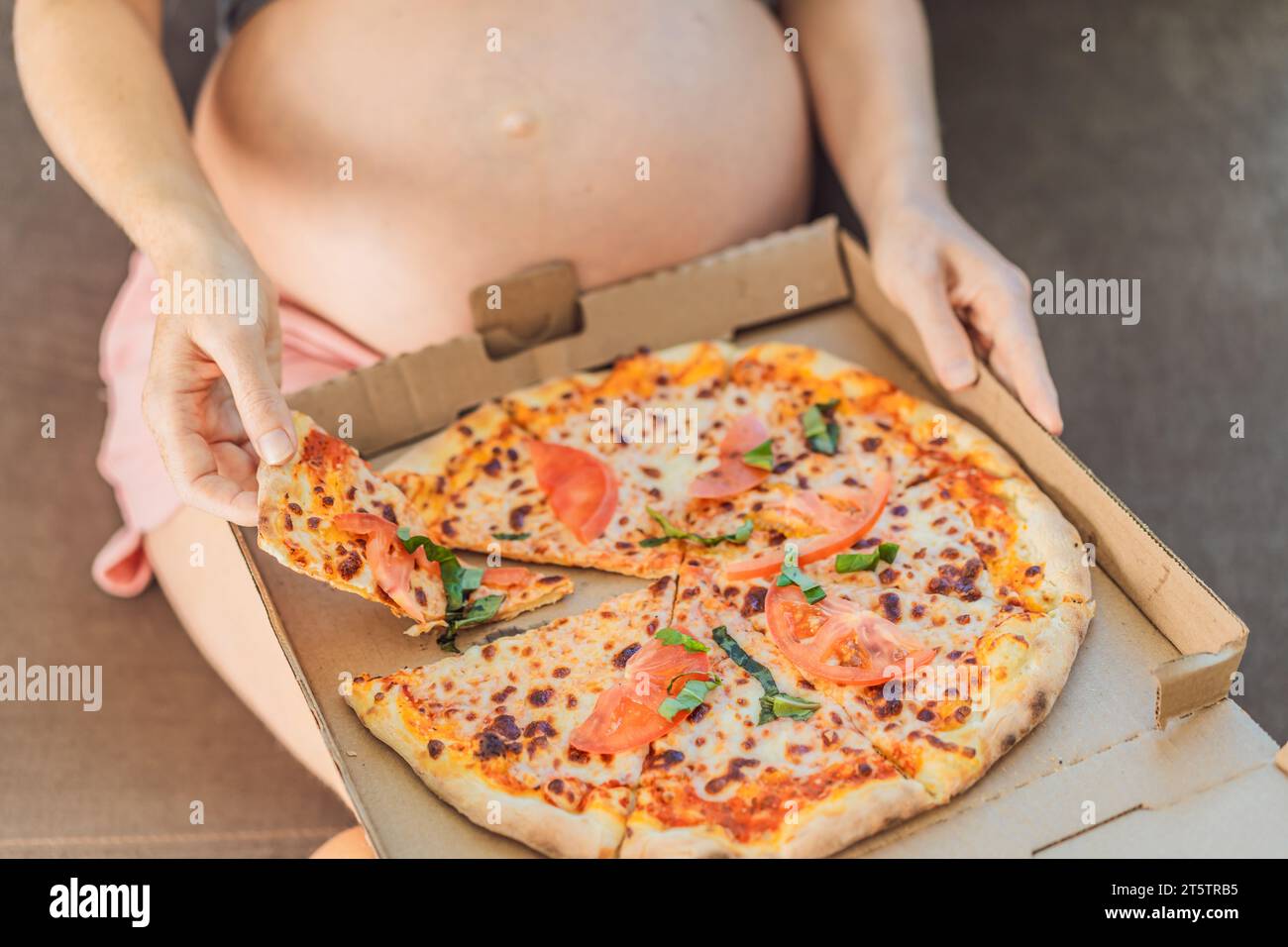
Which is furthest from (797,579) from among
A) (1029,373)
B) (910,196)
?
(910,196)

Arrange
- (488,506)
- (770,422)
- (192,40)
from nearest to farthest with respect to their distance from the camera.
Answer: (488,506) → (770,422) → (192,40)

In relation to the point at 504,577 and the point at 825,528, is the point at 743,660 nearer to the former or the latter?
the point at 825,528

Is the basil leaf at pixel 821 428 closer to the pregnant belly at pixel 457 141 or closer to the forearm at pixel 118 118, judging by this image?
the pregnant belly at pixel 457 141

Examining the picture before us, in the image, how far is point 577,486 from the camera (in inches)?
94.0

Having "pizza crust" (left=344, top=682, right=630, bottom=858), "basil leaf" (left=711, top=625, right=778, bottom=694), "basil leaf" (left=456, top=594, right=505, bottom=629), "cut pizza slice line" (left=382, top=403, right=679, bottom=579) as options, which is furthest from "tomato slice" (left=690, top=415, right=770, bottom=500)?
"pizza crust" (left=344, top=682, right=630, bottom=858)

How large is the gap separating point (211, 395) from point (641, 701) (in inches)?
34.1

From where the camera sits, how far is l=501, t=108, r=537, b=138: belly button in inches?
98.4

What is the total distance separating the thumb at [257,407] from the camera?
195 centimetres

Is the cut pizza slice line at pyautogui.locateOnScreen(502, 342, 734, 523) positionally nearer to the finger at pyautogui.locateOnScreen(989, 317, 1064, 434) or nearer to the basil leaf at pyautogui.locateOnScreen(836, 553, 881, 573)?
the basil leaf at pyautogui.locateOnScreen(836, 553, 881, 573)

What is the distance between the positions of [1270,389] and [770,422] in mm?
1218

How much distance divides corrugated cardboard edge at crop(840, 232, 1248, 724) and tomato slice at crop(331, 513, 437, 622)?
1125mm

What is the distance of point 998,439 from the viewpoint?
7.97 feet

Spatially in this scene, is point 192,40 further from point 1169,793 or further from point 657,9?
point 1169,793

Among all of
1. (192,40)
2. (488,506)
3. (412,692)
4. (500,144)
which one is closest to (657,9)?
(500,144)
